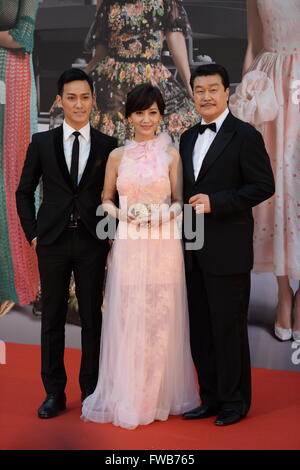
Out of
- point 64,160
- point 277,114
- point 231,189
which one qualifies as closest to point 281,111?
point 277,114

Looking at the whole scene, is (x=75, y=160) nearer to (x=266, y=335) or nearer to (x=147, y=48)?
(x=147, y=48)

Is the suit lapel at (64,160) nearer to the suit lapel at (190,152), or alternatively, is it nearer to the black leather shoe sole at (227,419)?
the suit lapel at (190,152)

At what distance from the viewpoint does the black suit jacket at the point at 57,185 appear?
313 centimetres

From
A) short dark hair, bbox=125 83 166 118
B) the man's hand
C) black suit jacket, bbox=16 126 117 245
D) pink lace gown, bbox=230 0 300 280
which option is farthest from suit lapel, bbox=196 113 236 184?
pink lace gown, bbox=230 0 300 280

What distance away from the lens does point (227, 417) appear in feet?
9.96

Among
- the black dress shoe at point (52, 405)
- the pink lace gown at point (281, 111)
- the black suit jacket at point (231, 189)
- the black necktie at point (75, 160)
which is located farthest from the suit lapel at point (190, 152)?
the black dress shoe at point (52, 405)

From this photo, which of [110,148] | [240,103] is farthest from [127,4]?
[110,148]

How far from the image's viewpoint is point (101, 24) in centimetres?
427

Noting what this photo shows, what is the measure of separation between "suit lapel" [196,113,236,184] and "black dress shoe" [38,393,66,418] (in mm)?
1300

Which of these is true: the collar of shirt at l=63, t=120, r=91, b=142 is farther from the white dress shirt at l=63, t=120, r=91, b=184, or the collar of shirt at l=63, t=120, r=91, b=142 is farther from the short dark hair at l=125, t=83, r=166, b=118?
the short dark hair at l=125, t=83, r=166, b=118

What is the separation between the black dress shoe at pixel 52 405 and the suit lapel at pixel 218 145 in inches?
51.2

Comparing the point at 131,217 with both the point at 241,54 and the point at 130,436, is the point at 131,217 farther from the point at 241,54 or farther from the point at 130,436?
the point at 241,54

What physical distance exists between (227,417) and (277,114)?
182cm

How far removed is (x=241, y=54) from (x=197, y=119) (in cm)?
48
